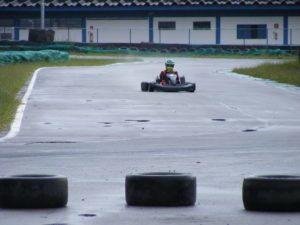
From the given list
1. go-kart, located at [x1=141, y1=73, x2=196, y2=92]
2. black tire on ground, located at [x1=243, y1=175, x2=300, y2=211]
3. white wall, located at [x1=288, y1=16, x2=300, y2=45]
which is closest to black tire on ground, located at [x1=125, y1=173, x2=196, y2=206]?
black tire on ground, located at [x1=243, y1=175, x2=300, y2=211]

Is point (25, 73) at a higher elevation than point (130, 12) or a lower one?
lower

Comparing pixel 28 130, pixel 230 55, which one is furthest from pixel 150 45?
pixel 28 130

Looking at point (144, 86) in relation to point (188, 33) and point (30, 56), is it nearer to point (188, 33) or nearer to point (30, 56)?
point (30, 56)

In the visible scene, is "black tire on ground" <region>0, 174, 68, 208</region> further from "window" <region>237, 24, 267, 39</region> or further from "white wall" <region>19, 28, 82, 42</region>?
"white wall" <region>19, 28, 82, 42</region>

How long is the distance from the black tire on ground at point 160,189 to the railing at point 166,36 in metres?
52.4

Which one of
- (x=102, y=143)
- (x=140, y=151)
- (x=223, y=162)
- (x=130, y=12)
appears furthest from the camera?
(x=130, y=12)

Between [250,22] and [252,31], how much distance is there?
65 cm

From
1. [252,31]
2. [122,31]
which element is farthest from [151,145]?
[122,31]

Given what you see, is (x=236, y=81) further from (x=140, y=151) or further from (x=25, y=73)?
(x=140, y=151)

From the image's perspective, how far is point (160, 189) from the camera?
727 cm

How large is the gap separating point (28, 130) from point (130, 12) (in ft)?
155

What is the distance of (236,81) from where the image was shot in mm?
29766

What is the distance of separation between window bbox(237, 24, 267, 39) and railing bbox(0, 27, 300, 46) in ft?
0.23

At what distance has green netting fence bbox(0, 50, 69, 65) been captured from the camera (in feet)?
127
